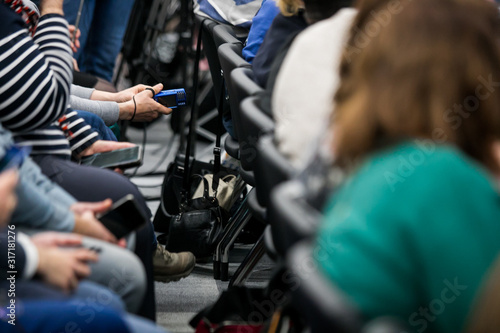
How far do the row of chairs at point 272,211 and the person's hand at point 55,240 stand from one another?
0.36 m

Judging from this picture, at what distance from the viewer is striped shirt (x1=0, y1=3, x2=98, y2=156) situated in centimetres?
152

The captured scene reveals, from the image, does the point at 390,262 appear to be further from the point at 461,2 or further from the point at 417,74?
the point at 461,2

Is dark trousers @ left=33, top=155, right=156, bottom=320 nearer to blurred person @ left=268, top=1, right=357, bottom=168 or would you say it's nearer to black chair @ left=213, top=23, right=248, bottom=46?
blurred person @ left=268, top=1, right=357, bottom=168

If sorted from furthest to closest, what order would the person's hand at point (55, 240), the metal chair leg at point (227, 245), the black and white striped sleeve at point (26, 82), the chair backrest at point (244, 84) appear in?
the metal chair leg at point (227, 245)
the chair backrest at point (244, 84)
the black and white striped sleeve at point (26, 82)
the person's hand at point (55, 240)

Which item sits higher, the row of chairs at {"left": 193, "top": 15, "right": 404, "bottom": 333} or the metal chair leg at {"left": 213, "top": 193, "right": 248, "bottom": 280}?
the row of chairs at {"left": 193, "top": 15, "right": 404, "bottom": 333}

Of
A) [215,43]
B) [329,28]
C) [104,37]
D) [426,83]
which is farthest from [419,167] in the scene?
[104,37]

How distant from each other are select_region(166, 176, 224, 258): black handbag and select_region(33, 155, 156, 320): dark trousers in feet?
2.79

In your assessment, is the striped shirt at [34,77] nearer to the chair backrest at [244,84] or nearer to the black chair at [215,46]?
the chair backrest at [244,84]

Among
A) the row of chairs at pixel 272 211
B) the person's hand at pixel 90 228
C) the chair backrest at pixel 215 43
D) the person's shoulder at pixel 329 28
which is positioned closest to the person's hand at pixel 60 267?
the person's hand at pixel 90 228

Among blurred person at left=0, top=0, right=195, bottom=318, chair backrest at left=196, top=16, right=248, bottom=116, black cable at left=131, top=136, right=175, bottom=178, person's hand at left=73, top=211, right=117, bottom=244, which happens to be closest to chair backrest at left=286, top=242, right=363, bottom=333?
person's hand at left=73, top=211, right=117, bottom=244

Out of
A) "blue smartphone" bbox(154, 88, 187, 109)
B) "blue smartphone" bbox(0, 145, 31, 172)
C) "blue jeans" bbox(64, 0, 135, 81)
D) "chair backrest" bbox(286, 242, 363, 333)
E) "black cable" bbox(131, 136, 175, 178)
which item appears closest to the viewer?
"chair backrest" bbox(286, 242, 363, 333)

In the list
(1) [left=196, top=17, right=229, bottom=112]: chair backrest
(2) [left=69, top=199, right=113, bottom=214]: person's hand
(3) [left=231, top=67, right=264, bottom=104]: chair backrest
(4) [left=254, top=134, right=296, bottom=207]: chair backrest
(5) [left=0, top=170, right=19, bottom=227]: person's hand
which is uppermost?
(4) [left=254, top=134, right=296, bottom=207]: chair backrest

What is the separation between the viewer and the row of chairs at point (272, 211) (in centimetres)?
84

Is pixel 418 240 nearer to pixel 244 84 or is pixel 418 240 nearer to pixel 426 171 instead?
pixel 426 171
